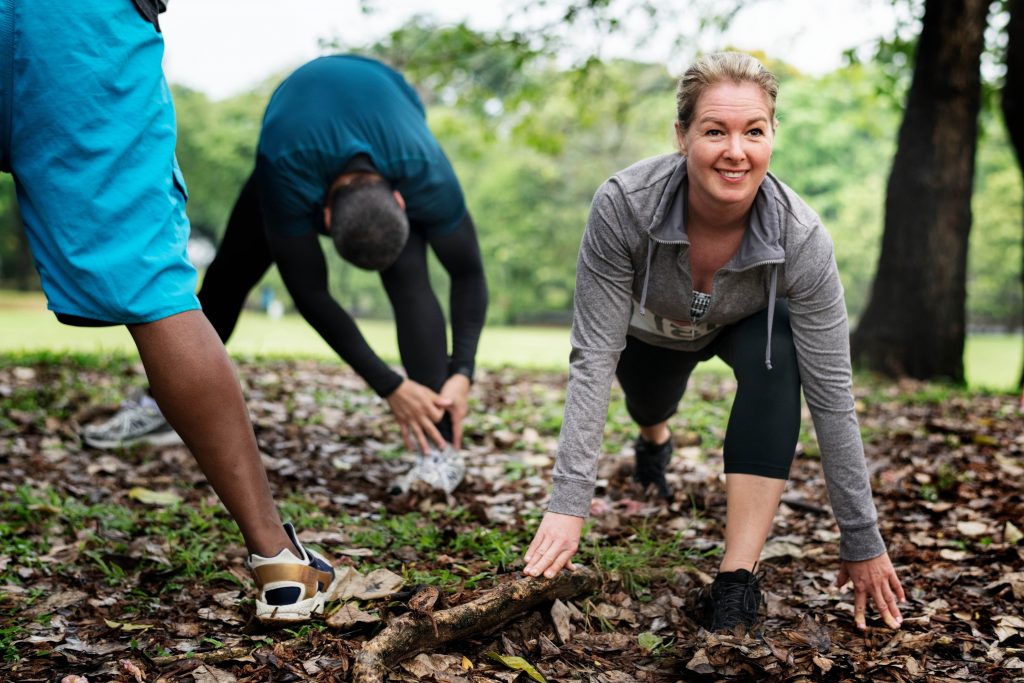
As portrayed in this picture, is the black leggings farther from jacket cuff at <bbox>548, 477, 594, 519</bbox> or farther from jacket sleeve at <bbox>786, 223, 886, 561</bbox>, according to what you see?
jacket cuff at <bbox>548, 477, 594, 519</bbox>

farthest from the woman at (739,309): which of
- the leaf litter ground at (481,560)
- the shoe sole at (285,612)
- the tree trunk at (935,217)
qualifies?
the tree trunk at (935,217)

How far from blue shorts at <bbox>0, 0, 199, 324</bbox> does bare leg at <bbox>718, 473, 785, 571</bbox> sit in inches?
A: 62.2

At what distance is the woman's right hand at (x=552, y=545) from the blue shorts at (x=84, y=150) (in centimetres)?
110

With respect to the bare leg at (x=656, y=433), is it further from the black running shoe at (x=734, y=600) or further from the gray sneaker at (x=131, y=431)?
the gray sneaker at (x=131, y=431)

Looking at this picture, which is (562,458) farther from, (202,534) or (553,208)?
(553,208)

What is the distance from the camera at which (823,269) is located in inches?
96.7

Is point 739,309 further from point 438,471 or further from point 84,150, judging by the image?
point 84,150

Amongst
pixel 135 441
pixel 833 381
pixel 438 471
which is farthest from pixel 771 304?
pixel 135 441

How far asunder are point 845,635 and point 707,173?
129cm

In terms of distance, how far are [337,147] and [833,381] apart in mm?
1991

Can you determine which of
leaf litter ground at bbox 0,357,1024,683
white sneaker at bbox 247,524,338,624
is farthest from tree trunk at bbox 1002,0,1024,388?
white sneaker at bbox 247,524,338,624

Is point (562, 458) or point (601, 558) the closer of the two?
point (562, 458)

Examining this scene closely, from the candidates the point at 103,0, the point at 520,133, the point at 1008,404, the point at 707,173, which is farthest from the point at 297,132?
the point at 520,133

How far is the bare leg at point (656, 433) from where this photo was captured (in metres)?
3.53
